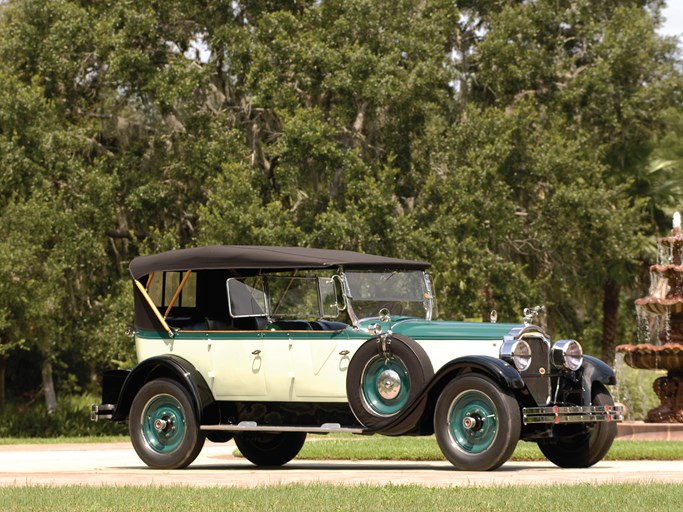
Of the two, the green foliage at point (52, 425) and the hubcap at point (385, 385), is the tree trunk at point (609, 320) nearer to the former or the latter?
the green foliage at point (52, 425)

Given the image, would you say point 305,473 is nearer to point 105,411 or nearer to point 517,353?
point 517,353

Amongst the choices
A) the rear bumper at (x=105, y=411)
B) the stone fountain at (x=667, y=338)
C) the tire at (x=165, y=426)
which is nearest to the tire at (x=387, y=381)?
the tire at (x=165, y=426)

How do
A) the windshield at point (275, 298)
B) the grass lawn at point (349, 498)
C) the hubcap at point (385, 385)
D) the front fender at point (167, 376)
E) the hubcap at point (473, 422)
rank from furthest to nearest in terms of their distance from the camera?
1. the windshield at point (275, 298)
2. the front fender at point (167, 376)
3. the hubcap at point (385, 385)
4. the hubcap at point (473, 422)
5. the grass lawn at point (349, 498)

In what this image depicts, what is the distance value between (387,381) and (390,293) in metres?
1.38

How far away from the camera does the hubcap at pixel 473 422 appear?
480 inches

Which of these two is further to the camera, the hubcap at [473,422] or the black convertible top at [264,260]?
the black convertible top at [264,260]

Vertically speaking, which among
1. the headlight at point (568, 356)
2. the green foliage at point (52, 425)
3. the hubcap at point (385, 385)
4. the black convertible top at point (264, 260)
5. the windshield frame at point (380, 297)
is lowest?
the green foliage at point (52, 425)

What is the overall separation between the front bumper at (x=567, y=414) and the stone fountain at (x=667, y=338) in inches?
372

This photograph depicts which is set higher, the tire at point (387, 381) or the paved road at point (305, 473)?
the tire at point (387, 381)

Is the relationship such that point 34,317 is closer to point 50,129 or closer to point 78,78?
point 50,129

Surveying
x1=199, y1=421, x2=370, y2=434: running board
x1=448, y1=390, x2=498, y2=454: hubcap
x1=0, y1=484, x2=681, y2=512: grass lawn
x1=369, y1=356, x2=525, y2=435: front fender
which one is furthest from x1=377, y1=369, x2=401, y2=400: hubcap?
x1=0, y1=484, x2=681, y2=512: grass lawn

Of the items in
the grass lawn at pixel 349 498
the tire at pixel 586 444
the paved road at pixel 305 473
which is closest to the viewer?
the grass lawn at pixel 349 498

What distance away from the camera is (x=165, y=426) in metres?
13.9

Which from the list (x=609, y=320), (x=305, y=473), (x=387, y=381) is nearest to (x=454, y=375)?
(x=387, y=381)
